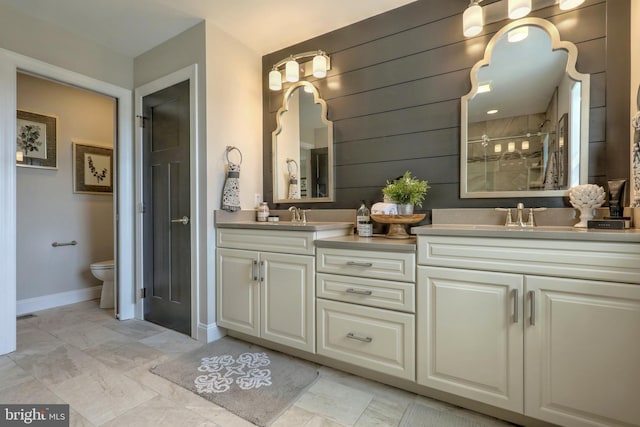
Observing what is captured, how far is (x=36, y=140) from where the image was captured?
118 inches

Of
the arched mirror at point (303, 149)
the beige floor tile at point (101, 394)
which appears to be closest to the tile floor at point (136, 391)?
the beige floor tile at point (101, 394)

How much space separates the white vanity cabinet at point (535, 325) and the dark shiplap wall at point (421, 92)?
583mm

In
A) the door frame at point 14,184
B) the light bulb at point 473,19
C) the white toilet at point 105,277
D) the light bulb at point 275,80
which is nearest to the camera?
the light bulb at point 473,19

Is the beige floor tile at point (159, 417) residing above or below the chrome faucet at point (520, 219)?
below

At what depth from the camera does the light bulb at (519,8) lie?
5.38 ft

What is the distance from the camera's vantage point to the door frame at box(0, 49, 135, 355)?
6.69 ft

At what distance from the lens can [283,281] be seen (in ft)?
6.56

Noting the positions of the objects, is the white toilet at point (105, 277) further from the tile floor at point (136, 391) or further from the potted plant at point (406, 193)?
the potted plant at point (406, 193)

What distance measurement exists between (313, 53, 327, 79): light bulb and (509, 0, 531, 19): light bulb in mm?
1232

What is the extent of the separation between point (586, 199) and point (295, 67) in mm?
2128

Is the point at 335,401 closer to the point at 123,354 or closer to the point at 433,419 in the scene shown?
the point at 433,419

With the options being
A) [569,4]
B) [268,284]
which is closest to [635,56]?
[569,4]

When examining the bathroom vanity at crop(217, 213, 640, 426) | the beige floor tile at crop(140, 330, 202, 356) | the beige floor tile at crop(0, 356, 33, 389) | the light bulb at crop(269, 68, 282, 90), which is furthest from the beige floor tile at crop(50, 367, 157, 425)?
the light bulb at crop(269, 68, 282, 90)

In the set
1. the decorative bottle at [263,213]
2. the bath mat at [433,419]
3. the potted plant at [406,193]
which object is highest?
the potted plant at [406,193]
